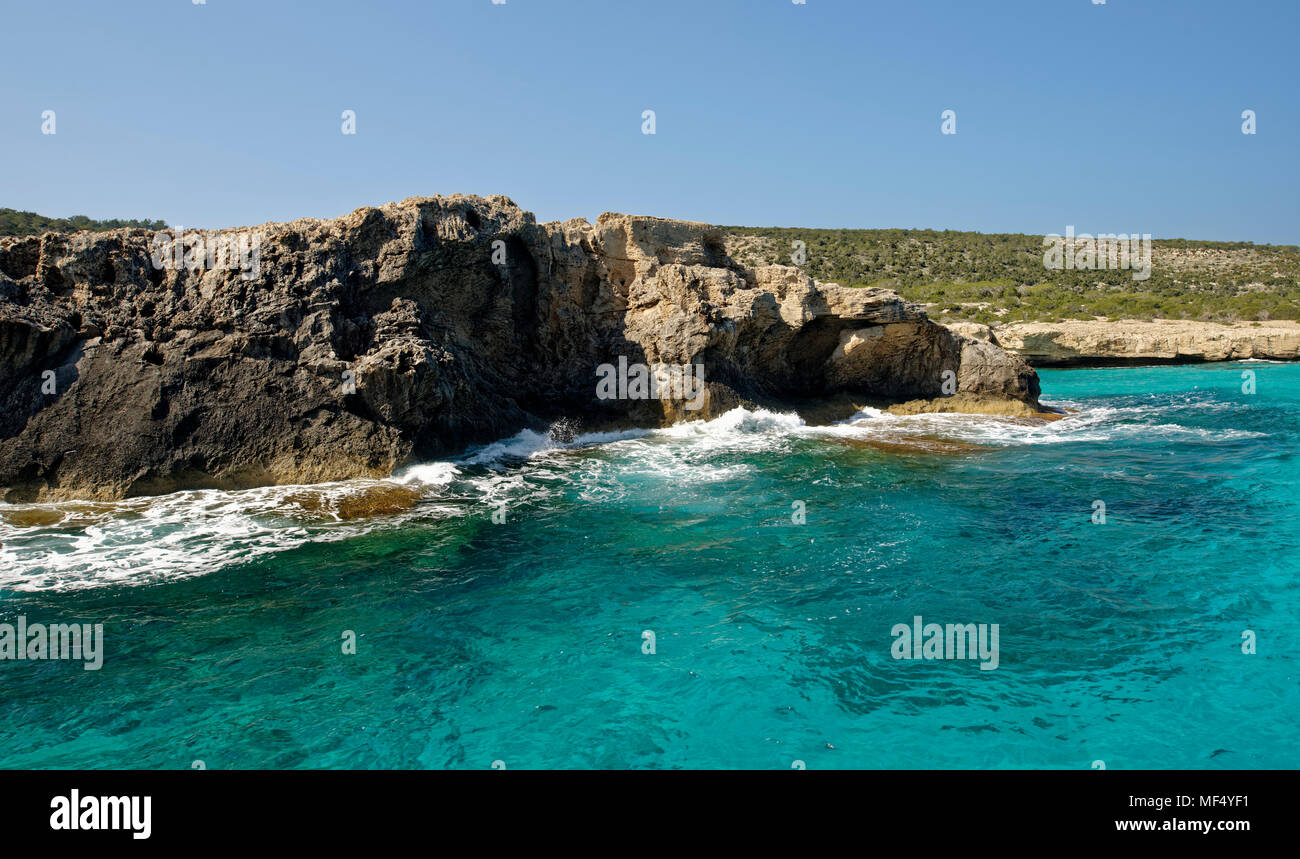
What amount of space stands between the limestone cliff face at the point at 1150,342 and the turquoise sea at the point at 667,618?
2780cm

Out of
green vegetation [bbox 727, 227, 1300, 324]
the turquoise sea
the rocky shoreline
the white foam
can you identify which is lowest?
the turquoise sea

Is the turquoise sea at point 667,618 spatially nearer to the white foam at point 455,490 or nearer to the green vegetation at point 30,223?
the white foam at point 455,490

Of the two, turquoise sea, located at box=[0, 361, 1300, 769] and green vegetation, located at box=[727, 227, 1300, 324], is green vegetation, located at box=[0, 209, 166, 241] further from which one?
green vegetation, located at box=[727, 227, 1300, 324]

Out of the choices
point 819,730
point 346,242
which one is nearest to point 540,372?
point 346,242

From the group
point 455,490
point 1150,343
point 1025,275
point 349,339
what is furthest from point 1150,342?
point 349,339

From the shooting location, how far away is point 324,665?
695 cm

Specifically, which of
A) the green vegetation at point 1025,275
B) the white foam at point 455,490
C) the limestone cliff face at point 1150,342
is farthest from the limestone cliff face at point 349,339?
the green vegetation at point 1025,275

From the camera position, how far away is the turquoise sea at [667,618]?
581cm

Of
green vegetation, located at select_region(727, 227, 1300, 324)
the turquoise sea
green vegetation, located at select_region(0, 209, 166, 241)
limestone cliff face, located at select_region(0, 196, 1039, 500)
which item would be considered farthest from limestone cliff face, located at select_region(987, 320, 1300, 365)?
green vegetation, located at select_region(0, 209, 166, 241)

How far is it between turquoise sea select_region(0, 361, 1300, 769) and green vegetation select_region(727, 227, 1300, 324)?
3651 cm

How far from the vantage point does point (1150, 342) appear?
3856 centimetres

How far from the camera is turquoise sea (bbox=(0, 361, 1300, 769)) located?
581cm
